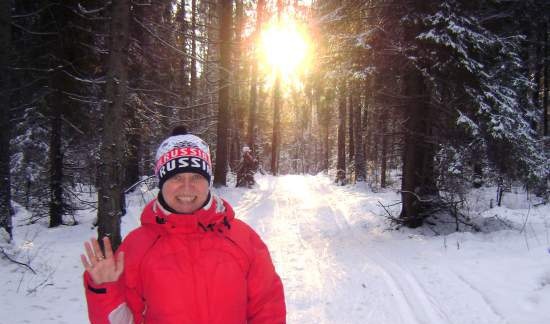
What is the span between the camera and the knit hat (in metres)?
2.91

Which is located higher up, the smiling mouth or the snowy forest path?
the smiling mouth

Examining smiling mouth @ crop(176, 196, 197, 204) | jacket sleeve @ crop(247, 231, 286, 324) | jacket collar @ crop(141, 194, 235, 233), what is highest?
smiling mouth @ crop(176, 196, 197, 204)

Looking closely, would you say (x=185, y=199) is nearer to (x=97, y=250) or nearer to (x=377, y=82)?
(x=97, y=250)

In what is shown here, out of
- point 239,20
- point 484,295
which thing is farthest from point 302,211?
point 239,20

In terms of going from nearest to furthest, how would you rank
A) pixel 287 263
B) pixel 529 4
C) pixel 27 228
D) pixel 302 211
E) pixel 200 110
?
pixel 287 263
pixel 529 4
pixel 27 228
pixel 302 211
pixel 200 110

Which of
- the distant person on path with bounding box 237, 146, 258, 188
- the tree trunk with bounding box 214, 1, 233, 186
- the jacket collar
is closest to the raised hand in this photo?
the jacket collar

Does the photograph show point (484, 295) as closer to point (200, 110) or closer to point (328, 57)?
point (328, 57)

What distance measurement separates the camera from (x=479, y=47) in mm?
8141

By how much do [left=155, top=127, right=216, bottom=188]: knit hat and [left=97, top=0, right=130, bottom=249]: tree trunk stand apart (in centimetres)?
338

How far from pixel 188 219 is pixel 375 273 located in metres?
4.95

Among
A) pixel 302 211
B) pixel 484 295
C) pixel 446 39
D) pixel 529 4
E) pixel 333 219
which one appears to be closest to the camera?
pixel 484 295

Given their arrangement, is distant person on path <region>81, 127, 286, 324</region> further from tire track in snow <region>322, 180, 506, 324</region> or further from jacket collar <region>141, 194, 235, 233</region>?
tire track in snow <region>322, 180, 506, 324</region>

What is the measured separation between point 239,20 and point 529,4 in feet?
42.2

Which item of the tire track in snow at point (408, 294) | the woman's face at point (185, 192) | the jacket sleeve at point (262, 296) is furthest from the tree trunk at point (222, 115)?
the jacket sleeve at point (262, 296)
